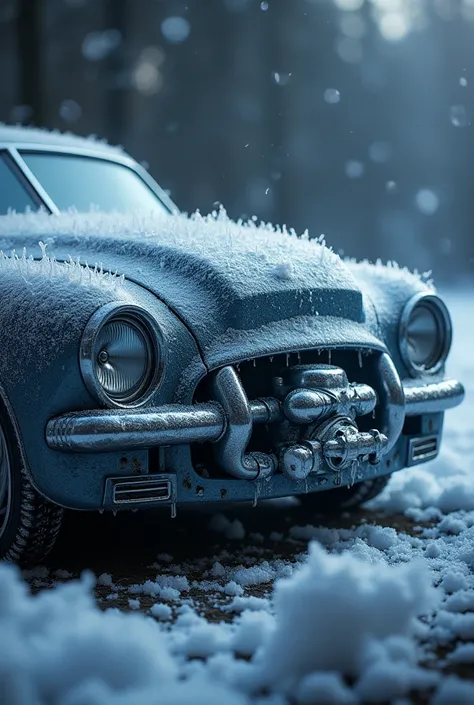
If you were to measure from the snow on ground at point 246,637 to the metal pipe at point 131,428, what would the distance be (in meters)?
0.44

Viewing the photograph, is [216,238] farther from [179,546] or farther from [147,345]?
[179,546]

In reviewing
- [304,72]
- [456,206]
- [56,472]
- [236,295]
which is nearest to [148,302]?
[236,295]

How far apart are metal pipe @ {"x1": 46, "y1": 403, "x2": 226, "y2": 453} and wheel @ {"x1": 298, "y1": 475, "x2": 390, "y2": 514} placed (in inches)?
48.4

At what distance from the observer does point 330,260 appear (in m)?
3.42

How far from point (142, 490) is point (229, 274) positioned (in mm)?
799

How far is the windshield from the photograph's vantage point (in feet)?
14.0

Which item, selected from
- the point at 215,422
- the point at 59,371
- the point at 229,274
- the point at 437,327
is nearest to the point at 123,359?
the point at 59,371

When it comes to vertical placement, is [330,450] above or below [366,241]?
below

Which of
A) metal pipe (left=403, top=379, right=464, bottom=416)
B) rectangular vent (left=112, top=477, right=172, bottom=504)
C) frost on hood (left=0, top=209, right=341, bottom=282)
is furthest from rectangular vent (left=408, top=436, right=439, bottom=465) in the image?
rectangular vent (left=112, top=477, right=172, bottom=504)

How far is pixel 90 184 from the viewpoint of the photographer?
449 cm

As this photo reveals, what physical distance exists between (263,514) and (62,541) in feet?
3.03

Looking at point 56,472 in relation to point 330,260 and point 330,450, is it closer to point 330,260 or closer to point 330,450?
point 330,450

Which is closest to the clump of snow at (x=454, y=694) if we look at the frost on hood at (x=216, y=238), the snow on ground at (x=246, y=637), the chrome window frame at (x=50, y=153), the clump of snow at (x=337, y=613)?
the snow on ground at (x=246, y=637)

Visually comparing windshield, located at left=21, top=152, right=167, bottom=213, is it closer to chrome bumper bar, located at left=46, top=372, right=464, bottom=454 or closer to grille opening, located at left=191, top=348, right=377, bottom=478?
grille opening, located at left=191, top=348, right=377, bottom=478
